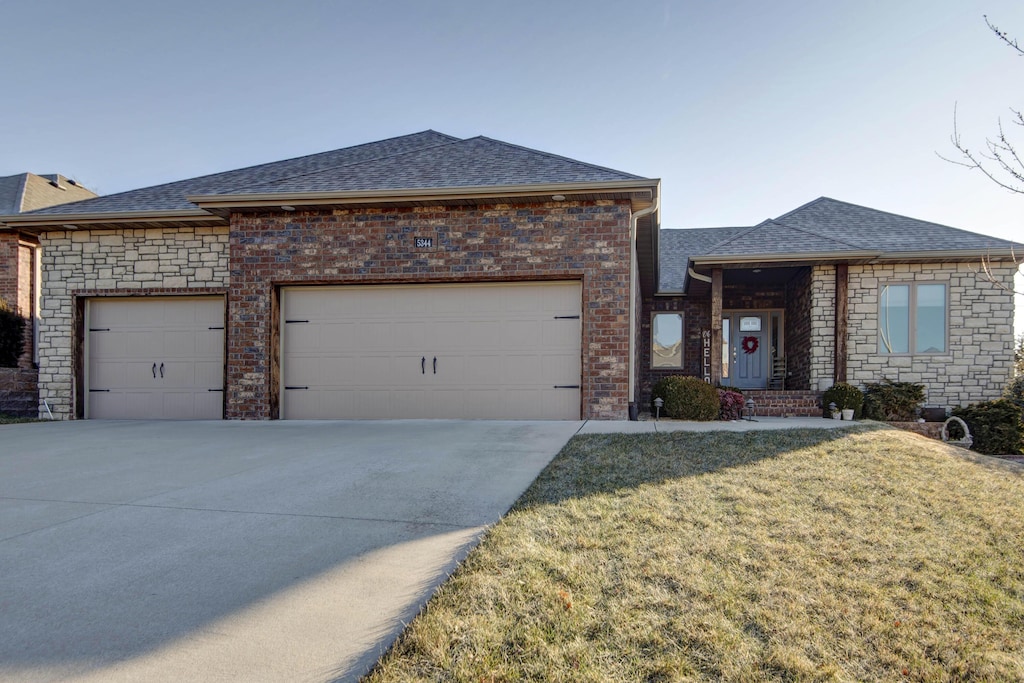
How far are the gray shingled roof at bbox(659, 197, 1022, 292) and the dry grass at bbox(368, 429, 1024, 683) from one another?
290 inches

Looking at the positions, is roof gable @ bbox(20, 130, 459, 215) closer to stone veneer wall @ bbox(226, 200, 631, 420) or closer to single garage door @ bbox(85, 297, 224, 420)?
stone veneer wall @ bbox(226, 200, 631, 420)

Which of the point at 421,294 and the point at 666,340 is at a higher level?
the point at 421,294

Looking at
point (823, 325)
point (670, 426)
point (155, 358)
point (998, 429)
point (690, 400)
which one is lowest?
point (998, 429)

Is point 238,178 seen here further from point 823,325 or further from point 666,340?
point 823,325

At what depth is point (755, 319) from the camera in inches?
600

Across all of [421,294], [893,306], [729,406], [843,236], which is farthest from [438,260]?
[893,306]

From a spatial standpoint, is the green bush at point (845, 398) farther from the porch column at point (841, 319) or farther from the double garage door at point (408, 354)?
the double garage door at point (408, 354)

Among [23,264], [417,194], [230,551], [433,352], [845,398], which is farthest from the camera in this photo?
[23,264]

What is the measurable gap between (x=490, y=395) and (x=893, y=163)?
663 centimetres

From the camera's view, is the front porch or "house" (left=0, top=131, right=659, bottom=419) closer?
"house" (left=0, top=131, right=659, bottom=419)

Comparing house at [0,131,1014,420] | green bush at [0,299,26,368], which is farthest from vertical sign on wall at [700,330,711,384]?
green bush at [0,299,26,368]

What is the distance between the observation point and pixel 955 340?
11.0 metres

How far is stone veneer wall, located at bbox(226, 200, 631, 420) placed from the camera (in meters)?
8.59

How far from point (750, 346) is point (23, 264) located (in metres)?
17.8
